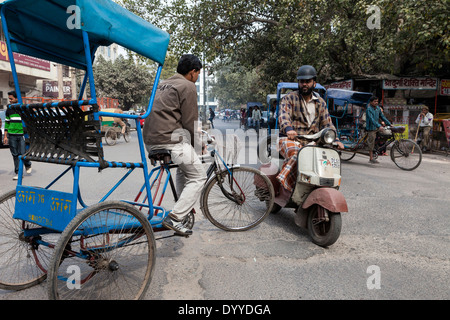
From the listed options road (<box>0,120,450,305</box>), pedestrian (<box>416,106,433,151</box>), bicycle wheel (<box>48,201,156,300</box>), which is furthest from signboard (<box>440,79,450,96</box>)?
bicycle wheel (<box>48,201,156,300</box>)

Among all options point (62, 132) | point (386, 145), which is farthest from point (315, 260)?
point (386, 145)

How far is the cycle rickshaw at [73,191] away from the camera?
7.30 ft

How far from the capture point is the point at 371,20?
12.6 meters

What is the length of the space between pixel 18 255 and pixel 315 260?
2.47 m

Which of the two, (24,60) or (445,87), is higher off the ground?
(24,60)

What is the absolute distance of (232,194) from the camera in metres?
3.84

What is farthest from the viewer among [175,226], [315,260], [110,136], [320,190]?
[110,136]

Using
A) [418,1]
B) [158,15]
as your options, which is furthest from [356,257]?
[158,15]

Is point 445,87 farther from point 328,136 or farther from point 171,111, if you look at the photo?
point 171,111

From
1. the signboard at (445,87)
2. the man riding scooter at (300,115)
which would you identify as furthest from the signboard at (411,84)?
the man riding scooter at (300,115)

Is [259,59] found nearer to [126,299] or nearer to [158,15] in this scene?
[158,15]

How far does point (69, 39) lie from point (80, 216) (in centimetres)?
155

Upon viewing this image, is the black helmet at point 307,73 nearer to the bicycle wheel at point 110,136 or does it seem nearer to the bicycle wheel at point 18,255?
the bicycle wheel at point 18,255

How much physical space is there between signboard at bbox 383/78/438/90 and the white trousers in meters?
14.2
